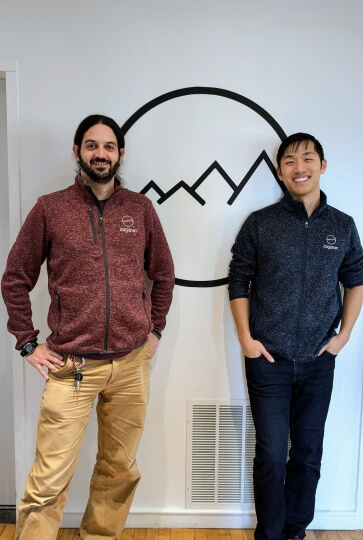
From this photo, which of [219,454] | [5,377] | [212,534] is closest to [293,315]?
[219,454]

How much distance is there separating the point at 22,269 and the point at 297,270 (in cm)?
111

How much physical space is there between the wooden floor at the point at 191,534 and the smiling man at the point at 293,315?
8.8 inches

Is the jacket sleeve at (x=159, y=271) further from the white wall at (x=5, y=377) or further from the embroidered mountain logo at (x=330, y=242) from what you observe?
the white wall at (x=5, y=377)

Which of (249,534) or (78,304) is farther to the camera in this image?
(249,534)

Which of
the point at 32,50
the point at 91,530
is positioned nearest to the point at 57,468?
the point at 91,530

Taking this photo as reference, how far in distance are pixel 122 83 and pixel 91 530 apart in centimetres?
202

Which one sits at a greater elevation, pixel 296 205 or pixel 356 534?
pixel 296 205

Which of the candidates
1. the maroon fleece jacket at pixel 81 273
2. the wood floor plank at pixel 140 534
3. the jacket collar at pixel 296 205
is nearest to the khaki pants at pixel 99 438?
the maroon fleece jacket at pixel 81 273

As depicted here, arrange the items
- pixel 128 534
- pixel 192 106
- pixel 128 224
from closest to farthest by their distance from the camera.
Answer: pixel 128 224 < pixel 192 106 < pixel 128 534

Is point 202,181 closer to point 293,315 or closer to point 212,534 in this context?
point 293,315

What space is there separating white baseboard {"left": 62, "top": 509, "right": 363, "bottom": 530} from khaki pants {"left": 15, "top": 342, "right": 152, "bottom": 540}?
288 mm

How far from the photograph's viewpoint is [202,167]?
2.18m

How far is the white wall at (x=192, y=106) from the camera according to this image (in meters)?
2.10

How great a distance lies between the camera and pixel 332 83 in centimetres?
216
